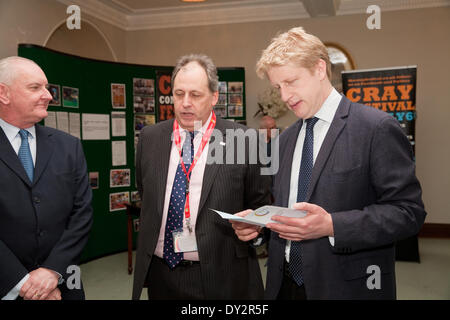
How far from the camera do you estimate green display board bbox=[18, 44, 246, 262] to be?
4.77 metres

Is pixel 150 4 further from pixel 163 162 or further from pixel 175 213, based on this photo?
pixel 175 213

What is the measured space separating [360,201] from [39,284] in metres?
1.43

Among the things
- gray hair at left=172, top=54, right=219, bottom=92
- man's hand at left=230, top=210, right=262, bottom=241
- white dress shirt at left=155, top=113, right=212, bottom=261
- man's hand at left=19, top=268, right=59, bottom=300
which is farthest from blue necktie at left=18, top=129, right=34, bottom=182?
man's hand at left=230, top=210, right=262, bottom=241

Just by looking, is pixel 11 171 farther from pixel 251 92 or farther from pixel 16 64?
pixel 251 92

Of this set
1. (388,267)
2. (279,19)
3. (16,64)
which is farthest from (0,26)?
(388,267)

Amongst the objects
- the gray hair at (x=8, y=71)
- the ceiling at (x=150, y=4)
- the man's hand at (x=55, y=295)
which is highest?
the ceiling at (x=150, y=4)

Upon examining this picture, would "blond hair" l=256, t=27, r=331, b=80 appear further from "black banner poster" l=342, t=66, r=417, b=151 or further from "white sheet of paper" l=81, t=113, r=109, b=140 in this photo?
"white sheet of paper" l=81, t=113, r=109, b=140

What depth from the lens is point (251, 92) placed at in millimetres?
7078

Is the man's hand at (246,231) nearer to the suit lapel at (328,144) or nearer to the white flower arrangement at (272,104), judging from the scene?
the suit lapel at (328,144)

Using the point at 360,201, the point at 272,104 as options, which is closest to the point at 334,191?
the point at 360,201

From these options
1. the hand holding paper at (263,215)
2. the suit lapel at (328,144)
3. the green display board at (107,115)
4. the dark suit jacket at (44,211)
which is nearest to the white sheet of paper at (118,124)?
the green display board at (107,115)

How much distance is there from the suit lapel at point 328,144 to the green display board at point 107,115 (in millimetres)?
3911

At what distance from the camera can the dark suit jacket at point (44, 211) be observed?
5.72 ft
